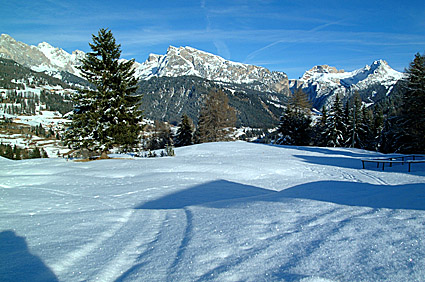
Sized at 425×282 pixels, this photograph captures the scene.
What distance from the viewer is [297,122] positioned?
40.7 m

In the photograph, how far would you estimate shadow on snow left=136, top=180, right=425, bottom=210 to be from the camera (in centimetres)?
579

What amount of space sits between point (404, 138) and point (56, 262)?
35.5m

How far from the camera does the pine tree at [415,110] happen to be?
75.7ft

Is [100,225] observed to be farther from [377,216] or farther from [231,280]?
[377,216]

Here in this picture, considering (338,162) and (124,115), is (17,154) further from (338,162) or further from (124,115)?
(338,162)

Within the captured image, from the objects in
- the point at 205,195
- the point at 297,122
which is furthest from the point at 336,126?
the point at 205,195

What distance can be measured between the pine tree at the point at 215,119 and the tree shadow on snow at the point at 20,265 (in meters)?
37.4

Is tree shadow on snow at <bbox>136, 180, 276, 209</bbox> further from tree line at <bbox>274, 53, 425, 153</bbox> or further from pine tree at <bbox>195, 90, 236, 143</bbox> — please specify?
pine tree at <bbox>195, 90, 236, 143</bbox>

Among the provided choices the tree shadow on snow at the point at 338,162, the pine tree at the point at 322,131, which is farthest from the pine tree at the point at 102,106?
the pine tree at the point at 322,131

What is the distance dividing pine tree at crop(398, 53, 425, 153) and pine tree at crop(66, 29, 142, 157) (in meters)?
26.9

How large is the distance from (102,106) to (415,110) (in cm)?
3057

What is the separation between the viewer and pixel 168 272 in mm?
2523

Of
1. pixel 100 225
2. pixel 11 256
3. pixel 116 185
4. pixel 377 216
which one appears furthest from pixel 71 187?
pixel 377 216

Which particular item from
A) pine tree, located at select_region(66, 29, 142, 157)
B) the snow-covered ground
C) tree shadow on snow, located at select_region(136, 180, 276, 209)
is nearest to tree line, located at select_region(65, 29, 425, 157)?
pine tree, located at select_region(66, 29, 142, 157)
